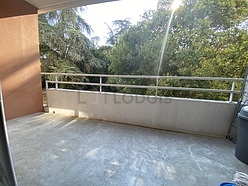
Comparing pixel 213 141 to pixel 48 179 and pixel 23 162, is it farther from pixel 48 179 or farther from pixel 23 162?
pixel 23 162

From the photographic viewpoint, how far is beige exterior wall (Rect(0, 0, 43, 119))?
10.7 feet

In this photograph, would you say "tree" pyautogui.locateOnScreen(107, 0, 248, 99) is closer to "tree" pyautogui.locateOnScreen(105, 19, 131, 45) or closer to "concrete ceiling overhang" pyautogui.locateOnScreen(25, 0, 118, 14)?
"tree" pyautogui.locateOnScreen(105, 19, 131, 45)

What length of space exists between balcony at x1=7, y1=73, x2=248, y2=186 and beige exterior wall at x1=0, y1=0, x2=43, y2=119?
0.33 m

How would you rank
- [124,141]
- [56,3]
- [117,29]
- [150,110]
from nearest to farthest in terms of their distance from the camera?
[124,141]
[150,110]
[56,3]
[117,29]

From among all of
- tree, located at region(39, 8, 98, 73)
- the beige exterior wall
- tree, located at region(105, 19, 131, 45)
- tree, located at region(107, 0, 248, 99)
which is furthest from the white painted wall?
tree, located at region(105, 19, 131, 45)

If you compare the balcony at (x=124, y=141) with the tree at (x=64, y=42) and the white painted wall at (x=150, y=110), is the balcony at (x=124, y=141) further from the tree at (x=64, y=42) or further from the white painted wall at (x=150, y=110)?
the tree at (x=64, y=42)

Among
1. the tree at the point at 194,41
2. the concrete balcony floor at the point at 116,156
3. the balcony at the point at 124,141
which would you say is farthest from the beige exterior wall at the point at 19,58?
the tree at the point at 194,41

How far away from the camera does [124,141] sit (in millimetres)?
2594

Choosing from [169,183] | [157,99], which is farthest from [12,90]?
[169,183]

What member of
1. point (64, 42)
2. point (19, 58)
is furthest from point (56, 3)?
point (64, 42)

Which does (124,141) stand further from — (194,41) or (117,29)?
(117,29)

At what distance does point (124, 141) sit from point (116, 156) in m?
0.47

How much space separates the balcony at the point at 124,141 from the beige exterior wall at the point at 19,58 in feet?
1.09

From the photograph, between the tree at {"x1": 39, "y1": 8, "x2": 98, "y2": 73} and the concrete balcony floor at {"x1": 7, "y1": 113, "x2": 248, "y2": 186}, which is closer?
the concrete balcony floor at {"x1": 7, "y1": 113, "x2": 248, "y2": 186}
